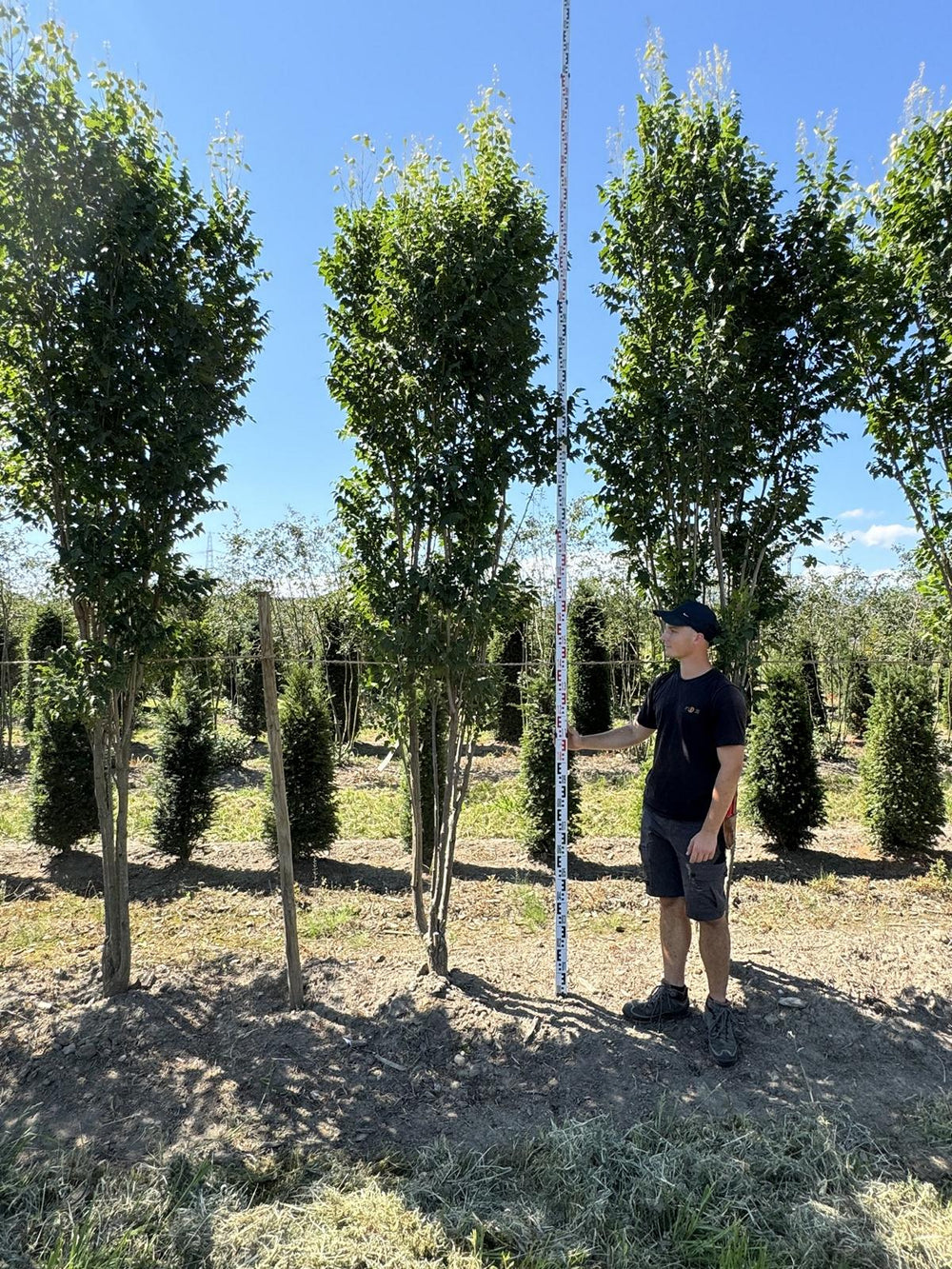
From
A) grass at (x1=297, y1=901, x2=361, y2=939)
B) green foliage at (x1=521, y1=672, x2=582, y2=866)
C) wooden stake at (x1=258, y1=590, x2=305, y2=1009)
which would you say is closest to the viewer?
wooden stake at (x1=258, y1=590, x2=305, y2=1009)

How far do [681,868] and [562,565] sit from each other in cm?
154

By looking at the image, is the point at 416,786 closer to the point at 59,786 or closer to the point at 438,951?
the point at 438,951

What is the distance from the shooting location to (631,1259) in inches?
85.6

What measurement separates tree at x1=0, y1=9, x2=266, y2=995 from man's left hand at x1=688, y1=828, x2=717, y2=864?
2.76m

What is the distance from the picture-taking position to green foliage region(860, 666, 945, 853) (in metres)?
6.51

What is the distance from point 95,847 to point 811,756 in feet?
23.5

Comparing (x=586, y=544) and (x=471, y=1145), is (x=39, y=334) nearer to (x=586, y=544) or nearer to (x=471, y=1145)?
(x=471, y=1145)

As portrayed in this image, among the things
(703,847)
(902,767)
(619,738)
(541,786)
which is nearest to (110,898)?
(619,738)

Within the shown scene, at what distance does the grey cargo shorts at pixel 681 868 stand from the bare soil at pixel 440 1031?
2.22 feet

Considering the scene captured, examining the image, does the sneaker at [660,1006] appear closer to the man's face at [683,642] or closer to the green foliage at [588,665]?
the man's face at [683,642]

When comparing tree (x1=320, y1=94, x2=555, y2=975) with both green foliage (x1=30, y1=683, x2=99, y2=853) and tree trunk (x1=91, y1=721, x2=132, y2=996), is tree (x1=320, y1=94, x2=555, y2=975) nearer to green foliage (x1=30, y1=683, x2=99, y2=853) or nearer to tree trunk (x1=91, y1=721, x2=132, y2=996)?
tree trunk (x1=91, y1=721, x2=132, y2=996)

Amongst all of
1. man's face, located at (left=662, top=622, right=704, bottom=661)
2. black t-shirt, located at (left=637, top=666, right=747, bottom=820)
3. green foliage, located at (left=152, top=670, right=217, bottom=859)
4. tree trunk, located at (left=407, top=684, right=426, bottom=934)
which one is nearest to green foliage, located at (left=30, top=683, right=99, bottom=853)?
green foliage, located at (left=152, top=670, right=217, bottom=859)

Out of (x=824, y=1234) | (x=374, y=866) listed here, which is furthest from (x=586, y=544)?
(x=824, y=1234)

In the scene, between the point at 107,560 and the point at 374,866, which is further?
the point at 374,866
